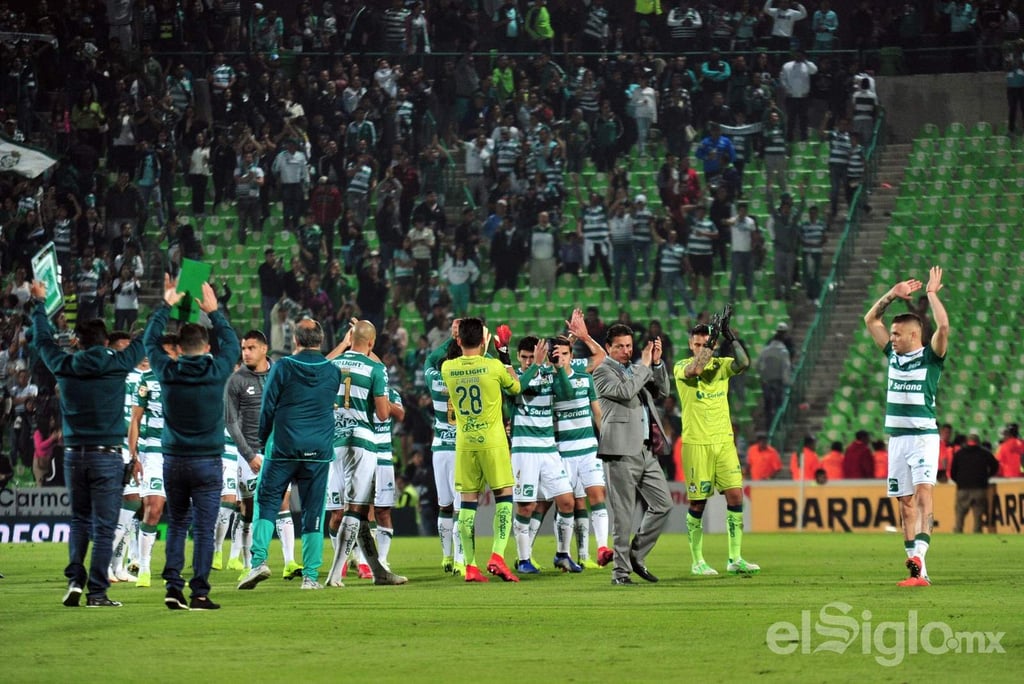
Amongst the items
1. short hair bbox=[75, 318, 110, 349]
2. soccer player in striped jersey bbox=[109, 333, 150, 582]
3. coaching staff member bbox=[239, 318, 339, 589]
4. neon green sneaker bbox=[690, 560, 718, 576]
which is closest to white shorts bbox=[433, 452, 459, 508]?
neon green sneaker bbox=[690, 560, 718, 576]

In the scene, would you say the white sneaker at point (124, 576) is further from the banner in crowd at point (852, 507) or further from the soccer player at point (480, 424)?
the banner in crowd at point (852, 507)

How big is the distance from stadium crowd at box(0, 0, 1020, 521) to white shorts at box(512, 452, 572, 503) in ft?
51.1

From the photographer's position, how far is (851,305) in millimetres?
32938

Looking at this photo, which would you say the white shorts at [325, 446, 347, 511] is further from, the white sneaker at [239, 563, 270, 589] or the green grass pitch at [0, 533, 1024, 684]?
the white sneaker at [239, 563, 270, 589]

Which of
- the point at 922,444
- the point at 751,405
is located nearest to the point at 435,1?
the point at 751,405

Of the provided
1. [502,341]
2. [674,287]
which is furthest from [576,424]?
[674,287]

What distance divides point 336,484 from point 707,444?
3.84 m

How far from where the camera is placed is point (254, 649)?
9.24m

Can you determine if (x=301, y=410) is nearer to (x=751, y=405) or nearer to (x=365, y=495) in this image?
(x=365, y=495)

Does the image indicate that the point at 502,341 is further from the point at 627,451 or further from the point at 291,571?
the point at 291,571

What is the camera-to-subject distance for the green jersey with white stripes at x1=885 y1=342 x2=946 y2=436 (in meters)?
14.0

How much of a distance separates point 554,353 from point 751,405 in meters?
15.7

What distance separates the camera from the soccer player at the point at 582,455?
17453 millimetres

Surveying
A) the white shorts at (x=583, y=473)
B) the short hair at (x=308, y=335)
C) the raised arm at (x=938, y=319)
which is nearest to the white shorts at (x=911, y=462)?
the raised arm at (x=938, y=319)
